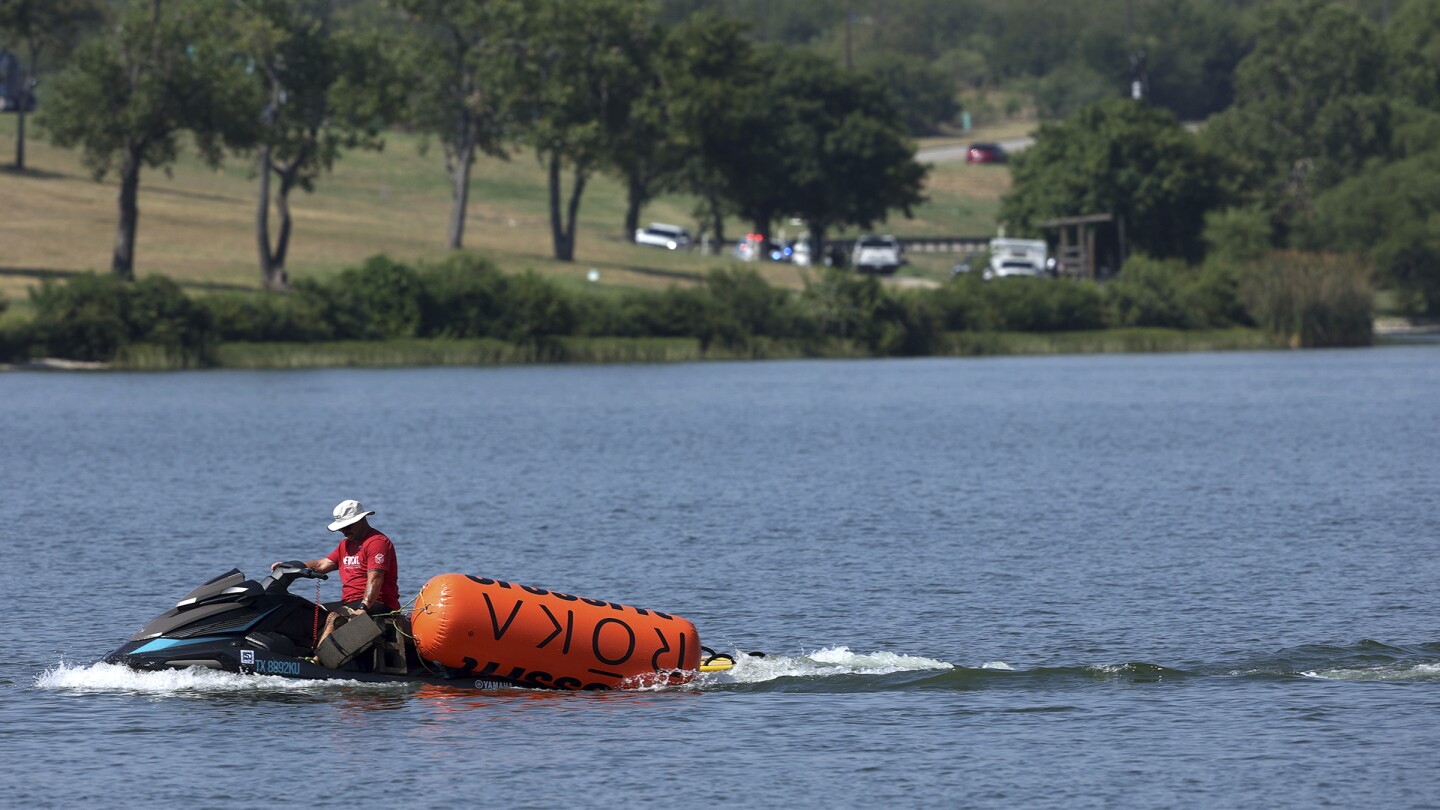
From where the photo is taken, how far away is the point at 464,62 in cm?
12350

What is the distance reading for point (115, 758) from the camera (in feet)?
72.4

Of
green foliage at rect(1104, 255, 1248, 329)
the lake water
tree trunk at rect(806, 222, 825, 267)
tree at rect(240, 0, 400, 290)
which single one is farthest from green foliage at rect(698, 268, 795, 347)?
tree trunk at rect(806, 222, 825, 267)

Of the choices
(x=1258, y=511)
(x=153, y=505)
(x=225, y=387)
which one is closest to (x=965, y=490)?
(x=1258, y=511)

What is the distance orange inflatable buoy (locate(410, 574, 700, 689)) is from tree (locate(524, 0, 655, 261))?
327 feet

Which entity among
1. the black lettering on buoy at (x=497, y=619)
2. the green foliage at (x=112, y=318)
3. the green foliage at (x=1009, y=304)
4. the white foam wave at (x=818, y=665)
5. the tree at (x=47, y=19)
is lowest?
the white foam wave at (x=818, y=665)

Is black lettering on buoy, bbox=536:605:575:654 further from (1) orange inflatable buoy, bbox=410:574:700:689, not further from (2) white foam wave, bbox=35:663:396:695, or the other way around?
(2) white foam wave, bbox=35:663:396:695

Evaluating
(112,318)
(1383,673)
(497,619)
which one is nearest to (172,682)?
(497,619)

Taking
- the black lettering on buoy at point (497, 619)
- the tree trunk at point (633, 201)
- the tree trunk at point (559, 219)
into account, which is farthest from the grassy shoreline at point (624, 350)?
the black lettering on buoy at point (497, 619)

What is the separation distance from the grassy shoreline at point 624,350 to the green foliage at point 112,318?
685mm

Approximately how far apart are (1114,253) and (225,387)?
79.3 meters

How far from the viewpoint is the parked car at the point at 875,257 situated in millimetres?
139000

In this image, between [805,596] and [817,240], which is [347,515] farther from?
[817,240]

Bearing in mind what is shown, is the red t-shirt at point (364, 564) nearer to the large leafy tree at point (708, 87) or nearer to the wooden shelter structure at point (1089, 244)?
the large leafy tree at point (708, 87)

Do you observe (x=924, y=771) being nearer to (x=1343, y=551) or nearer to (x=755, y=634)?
(x=755, y=634)
